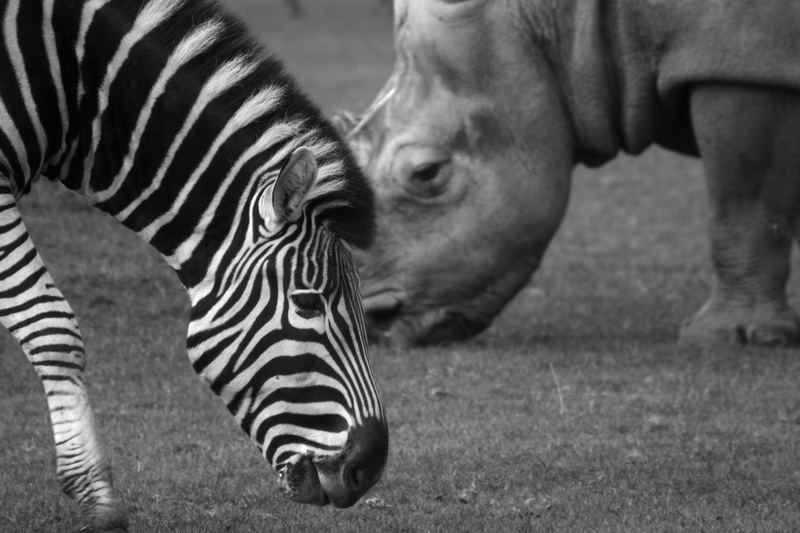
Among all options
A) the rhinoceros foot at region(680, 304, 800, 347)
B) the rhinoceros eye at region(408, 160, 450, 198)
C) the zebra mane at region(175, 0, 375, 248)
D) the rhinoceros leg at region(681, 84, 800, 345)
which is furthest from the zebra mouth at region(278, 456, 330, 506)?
the rhinoceros foot at region(680, 304, 800, 347)

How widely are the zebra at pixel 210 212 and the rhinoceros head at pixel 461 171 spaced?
4118mm

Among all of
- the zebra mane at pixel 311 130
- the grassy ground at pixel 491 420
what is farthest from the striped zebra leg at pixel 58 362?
the zebra mane at pixel 311 130

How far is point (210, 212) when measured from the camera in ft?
16.0

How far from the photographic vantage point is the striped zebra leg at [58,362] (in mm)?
4785

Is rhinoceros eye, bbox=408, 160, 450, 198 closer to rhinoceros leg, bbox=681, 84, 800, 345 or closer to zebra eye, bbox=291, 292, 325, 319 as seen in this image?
rhinoceros leg, bbox=681, 84, 800, 345

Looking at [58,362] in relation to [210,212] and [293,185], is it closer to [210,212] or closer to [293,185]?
[210,212]

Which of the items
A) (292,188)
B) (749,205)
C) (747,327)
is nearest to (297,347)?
(292,188)

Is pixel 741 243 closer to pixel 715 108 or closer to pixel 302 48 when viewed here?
pixel 715 108

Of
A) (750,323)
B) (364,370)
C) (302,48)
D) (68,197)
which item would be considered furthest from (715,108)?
(302,48)

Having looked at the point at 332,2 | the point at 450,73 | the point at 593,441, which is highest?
the point at 450,73

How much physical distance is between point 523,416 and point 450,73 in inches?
109

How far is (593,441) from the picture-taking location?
Result: 697 cm

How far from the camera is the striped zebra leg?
479 cm

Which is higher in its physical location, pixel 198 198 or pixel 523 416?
pixel 198 198
